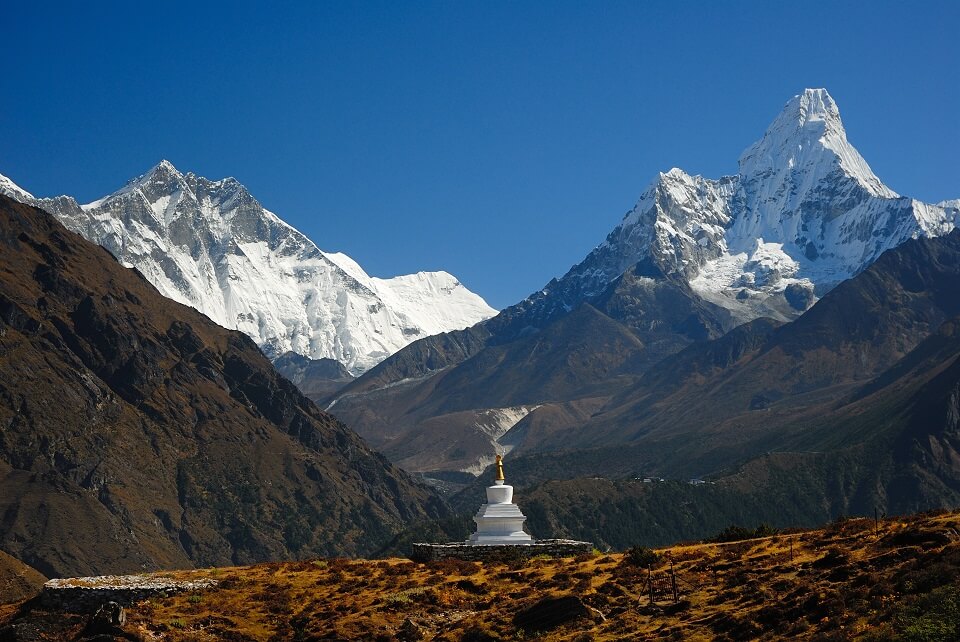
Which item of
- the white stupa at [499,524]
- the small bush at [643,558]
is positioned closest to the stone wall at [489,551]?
the white stupa at [499,524]

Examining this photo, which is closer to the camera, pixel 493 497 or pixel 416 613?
pixel 416 613

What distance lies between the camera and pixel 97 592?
212ft

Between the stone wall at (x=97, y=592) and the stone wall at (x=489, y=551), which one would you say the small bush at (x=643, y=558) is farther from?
the stone wall at (x=97, y=592)

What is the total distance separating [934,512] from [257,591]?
33628 millimetres

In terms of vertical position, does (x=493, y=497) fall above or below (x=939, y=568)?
above

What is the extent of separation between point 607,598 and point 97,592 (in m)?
25.2

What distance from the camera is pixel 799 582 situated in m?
53.7

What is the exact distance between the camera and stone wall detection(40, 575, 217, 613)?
64250 mm

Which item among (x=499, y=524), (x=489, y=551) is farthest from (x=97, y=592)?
(x=499, y=524)

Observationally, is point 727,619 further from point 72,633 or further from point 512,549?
point 72,633

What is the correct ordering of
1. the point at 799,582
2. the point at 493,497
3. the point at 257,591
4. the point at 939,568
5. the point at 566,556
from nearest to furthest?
the point at 939,568, the point at 799,582, the point at 257,591, the point at 566,556, the point at 493,497

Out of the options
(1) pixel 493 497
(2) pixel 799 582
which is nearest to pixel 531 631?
(2) pixel 799 582

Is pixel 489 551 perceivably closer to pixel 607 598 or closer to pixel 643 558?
pixel 643 558

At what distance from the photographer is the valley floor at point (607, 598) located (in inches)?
1906
